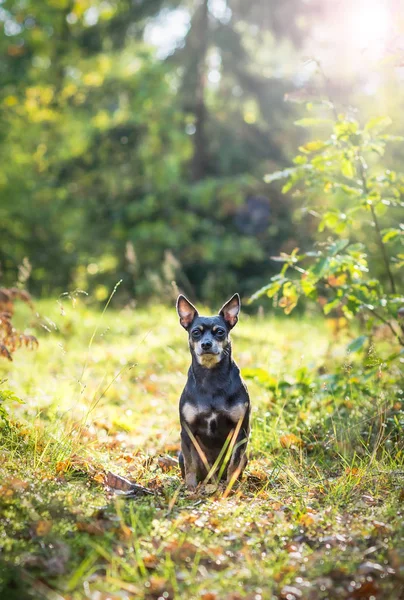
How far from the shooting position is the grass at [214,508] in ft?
10.1

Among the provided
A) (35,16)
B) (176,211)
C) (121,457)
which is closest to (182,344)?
(121,457)

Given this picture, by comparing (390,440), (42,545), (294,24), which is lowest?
(42,545)

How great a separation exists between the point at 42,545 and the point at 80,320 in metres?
8.52

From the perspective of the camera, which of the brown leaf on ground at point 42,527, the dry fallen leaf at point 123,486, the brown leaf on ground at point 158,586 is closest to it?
the brown leaf on ground at point 158,586

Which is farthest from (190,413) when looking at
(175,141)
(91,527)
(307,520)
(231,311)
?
(175,141)

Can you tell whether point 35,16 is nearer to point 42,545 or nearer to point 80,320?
point 80,320

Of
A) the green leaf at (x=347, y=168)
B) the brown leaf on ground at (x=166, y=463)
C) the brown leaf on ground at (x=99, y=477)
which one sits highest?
the green leaf at (x=347, y=168)

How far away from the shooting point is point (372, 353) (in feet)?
15.3

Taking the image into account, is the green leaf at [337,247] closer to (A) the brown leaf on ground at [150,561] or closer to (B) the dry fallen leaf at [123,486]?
(B) the dry fallen leaf at [123,486]

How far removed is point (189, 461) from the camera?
460 cm

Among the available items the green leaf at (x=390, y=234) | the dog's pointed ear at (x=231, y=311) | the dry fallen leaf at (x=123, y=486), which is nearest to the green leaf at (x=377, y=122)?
the green leaf at (x=390, y=234)

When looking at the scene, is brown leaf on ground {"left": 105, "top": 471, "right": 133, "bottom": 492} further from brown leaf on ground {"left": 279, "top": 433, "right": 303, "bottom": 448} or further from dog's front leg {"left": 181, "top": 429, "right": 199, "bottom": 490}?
brown leaf on ground {"left": 279, "top": 433, "right": 303, "bottom": 448}

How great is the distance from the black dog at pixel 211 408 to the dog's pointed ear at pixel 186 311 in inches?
12.4

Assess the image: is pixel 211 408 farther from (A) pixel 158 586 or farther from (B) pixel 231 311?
(A) pixel 158 586
